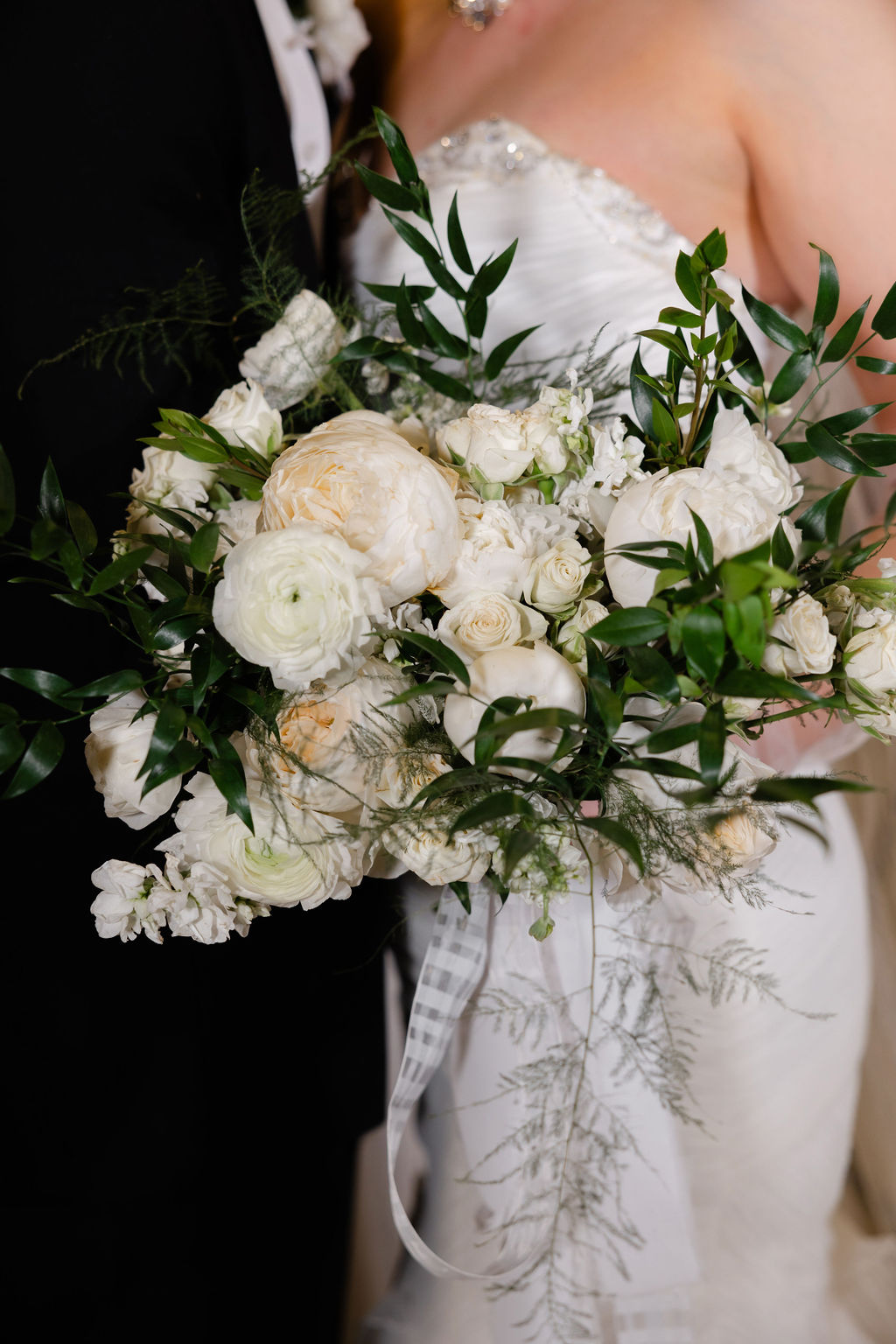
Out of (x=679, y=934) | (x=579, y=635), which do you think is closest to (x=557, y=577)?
(x=579, y=635)

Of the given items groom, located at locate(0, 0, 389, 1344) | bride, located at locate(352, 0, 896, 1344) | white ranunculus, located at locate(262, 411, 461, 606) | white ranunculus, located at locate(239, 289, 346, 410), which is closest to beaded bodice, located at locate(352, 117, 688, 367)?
bride, located at locate(352, 0, 896, 1344)

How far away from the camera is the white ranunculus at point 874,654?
1.56 ft

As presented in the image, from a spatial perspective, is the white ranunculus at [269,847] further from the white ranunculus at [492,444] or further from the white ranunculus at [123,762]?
the white ranunculus at [492,444]

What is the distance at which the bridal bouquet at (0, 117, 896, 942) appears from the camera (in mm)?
436

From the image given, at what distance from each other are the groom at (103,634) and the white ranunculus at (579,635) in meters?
0.51

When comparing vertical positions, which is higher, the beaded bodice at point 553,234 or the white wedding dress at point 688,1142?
the beaded bodice at point 553,234

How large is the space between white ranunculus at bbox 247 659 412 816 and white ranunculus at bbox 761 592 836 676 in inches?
8.2

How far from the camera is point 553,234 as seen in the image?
39.9 inches

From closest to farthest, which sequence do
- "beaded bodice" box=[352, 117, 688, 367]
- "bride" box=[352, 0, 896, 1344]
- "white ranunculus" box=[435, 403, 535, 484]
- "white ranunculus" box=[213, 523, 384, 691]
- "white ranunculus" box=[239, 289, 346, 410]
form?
"white ranunculus" box=[213, 523, 384, 691] → "white ranunculus" box=[435, 403, 535, 484] → "white ranunculus" box=[239, 289, 346, 410] → "bride" box=[352, 0, 896, 1344] → "beaded bodice" box=[352, 117, 688, 367]

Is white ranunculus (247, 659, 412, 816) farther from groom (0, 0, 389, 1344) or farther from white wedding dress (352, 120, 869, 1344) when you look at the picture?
groom (0, 0, 389, 1344)

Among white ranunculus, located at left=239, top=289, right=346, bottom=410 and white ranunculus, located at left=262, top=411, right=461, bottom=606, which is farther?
white ranunculus, located at left=239, top=289, right=346, bottom=410

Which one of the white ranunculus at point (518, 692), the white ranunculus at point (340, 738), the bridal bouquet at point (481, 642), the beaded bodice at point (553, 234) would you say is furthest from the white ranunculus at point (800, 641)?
the beaded bodice at point (553, 234)

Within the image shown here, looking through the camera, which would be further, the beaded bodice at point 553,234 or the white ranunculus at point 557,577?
the beaded bodice at point 553,234

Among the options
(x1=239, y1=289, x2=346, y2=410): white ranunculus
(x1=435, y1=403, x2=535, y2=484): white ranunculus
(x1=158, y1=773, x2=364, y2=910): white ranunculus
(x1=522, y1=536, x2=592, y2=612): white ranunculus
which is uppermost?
(x1=239, y1=289, x2=346, y2=410): white ranunculus
